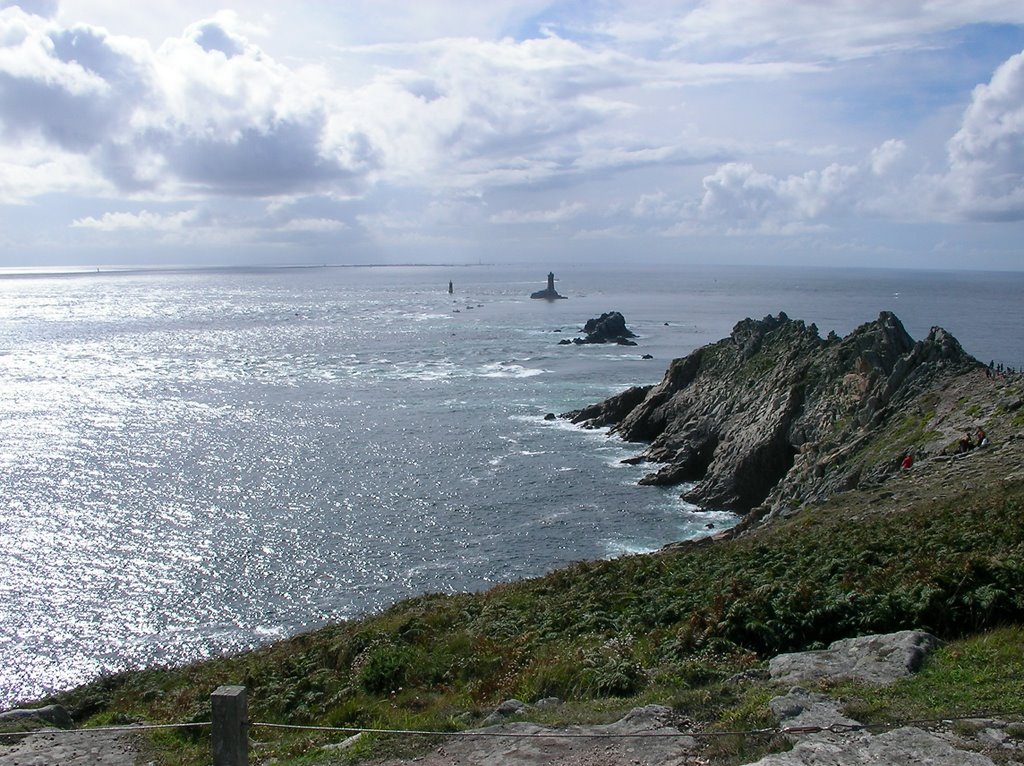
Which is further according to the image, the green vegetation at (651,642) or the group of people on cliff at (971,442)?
the group of people on cliff at (971,442)

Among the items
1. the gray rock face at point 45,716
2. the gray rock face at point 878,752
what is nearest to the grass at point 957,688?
the gray rock face at point 878,752

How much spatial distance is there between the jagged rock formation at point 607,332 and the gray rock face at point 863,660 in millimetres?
113143

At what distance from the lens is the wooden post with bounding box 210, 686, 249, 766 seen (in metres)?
9.20

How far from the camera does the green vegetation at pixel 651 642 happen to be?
512 inches

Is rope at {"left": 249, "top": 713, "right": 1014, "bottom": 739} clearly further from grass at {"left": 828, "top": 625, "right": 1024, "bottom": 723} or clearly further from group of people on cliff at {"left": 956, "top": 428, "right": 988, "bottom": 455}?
group of people on cliff at {"left": 956, "top": 428, "right": 988, "bottom": 455}

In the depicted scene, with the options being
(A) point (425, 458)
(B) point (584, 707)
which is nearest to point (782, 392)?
(A) point (425, 458)

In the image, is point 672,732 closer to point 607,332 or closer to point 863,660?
point 863,660

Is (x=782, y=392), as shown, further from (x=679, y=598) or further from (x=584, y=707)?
(x=584, y=707)

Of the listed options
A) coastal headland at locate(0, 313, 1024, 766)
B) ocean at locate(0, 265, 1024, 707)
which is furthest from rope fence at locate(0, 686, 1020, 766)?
ocean at locate(0, 265, 1024, 707)

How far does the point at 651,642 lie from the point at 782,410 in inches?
1431

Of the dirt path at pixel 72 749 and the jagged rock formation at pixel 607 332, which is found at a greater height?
the jagged rock formation at pixel 607 332

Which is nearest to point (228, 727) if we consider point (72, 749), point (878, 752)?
point (72, 749)

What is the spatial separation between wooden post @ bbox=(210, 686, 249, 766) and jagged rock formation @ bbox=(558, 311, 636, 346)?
11855cm

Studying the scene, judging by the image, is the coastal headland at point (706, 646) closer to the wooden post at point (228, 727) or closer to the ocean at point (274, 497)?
the wooden post at point (228, 727)
